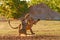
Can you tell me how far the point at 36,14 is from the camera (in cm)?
1332

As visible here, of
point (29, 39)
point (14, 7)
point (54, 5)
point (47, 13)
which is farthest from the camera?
point (54, 5)

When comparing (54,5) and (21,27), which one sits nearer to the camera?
(21,27)

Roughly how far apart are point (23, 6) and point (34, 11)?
155 centimetres

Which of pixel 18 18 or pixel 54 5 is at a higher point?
pixel 18 18

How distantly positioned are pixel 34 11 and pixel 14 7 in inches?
80.9

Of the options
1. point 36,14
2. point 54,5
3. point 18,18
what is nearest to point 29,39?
point 36,14

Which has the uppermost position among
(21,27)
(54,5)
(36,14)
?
(36,14)

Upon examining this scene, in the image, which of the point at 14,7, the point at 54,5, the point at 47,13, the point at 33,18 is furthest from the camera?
the point at 54,5

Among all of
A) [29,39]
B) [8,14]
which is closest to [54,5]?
[8,14]

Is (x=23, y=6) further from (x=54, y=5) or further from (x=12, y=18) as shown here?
(x=54, y=5)

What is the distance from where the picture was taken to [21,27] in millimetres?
14477

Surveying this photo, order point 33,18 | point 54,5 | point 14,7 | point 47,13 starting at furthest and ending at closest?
point 54,5
point 14,7
point 33,18
point 47,13

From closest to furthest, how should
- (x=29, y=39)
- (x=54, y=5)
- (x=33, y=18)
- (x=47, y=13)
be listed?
1. (x=29, y=39)
2. (x=47, y=13)
3. (x=33, y=18)
4. (x=54, y=5)

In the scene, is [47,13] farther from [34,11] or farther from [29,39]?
[29,39]
